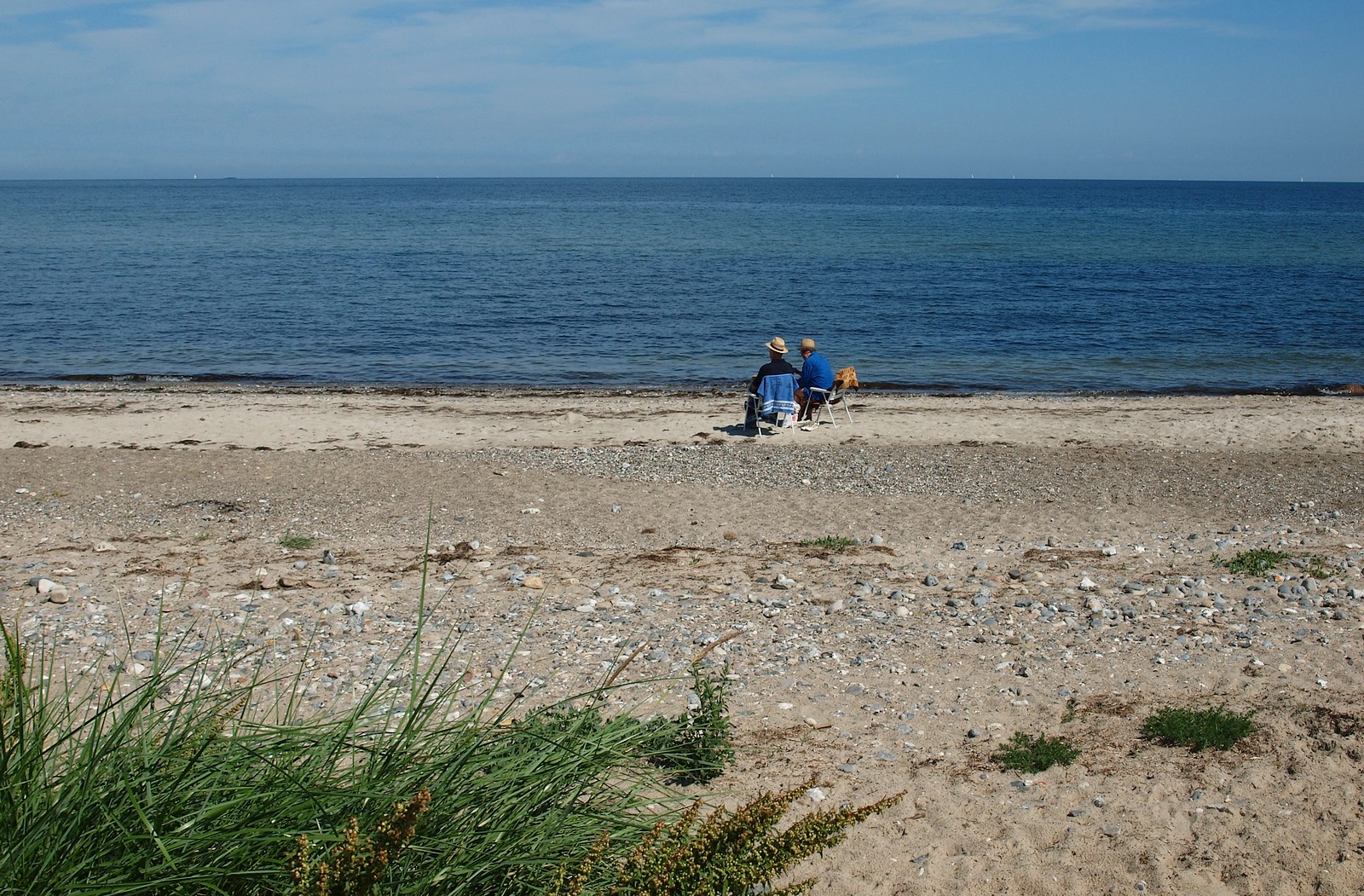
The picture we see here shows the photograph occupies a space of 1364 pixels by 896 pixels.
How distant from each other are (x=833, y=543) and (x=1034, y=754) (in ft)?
13.1

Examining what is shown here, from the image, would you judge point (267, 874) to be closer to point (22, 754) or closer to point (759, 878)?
point (22, 754)

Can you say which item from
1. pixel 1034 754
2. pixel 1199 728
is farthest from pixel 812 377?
A: pixel 1034 754

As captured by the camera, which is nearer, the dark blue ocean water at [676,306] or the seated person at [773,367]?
the seated person at [773,367]

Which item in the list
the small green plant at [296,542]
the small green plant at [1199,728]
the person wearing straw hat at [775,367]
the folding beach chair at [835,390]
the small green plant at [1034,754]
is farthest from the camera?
the folding beach chair at [835,390]

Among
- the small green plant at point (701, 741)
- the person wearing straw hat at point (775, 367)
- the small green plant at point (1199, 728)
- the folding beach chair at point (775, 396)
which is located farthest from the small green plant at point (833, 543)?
the folding beach chair at point (775, 396)

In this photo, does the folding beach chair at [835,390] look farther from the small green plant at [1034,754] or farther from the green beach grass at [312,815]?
the green beach grass at [312,815]

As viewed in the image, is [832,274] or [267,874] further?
[832,274]

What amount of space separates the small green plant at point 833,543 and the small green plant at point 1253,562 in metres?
2.89

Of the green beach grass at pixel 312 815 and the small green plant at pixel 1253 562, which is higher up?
the green beach grass at pixel 312 815

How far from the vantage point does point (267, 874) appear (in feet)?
8.81

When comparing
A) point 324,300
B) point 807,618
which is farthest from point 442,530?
point 324,300

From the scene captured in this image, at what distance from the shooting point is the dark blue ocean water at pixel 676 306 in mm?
23719

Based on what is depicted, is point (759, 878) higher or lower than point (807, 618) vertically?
higher

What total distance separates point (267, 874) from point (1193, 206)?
139m
